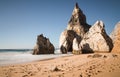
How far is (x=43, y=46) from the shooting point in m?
41.0

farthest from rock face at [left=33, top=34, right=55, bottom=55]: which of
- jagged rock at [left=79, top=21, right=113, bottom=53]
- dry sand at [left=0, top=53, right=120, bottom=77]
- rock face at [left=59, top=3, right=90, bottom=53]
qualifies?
dry sand at [left=0, top=53, right=120, bottom=77]

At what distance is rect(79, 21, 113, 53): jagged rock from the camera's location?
1164 inches

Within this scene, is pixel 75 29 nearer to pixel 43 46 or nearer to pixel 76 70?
pixel 43 46

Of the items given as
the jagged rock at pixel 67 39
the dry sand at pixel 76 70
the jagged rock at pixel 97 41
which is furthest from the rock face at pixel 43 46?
the dry sand at pixel 76 70

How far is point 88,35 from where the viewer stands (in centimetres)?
3469

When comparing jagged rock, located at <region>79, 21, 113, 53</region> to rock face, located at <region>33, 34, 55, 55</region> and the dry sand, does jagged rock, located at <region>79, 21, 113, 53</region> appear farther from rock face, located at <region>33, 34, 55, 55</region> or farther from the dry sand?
the dry sand

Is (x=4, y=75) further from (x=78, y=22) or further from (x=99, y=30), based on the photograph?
(x=78, y=22)

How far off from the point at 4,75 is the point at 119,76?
692 cm

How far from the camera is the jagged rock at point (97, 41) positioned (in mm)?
29575

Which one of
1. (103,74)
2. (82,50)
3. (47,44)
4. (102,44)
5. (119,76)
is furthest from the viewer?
(47,44)

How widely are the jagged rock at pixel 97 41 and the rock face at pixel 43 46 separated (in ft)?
34.6

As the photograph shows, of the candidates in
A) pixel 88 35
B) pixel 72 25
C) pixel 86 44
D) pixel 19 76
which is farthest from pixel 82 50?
pixel 72 25

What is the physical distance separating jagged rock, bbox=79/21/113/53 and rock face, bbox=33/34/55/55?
10.5 meters

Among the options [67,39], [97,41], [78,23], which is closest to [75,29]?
[78,23]
